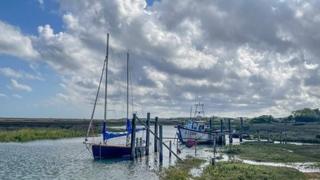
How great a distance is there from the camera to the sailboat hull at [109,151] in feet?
208

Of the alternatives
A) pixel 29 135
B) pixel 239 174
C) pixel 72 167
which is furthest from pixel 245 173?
pixel 29 135

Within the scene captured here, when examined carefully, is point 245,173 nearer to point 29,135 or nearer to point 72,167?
point 72,167

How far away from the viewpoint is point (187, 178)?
1736 inches

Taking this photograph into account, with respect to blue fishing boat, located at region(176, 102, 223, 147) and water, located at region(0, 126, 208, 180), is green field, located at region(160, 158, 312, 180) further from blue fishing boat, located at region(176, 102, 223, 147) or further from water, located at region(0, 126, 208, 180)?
blue fishing boat, located at region(176, 102, 223, 147)

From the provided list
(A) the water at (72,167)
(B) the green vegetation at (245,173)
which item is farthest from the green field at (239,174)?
(A) the water at (72,167)

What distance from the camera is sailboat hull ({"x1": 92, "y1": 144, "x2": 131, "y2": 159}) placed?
63478mm

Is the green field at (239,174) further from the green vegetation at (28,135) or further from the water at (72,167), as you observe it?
the green vegetation at (28,135)

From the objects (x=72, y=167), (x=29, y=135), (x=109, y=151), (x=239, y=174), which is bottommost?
(x=72, y=167)

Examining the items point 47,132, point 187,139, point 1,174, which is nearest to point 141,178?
point 1,174

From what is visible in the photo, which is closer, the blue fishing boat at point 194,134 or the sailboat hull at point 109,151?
the sailboat hull at point 109,151

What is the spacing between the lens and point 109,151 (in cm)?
6431

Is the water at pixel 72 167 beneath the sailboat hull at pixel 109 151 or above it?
beneath

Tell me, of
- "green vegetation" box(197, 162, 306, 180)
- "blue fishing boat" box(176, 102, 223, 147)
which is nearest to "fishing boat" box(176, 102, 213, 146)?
"blue fishing boat" box(176, 102, 223, 147)

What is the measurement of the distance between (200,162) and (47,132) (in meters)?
63.2
